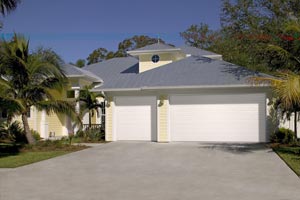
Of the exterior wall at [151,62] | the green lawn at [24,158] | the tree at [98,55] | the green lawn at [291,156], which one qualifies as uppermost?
the tree at [98,55]

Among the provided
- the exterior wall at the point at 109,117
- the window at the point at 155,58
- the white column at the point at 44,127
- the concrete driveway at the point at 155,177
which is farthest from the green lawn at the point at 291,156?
the white column at the point at 44,127

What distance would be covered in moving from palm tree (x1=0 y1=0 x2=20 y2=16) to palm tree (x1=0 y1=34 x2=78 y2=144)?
1.94 meters

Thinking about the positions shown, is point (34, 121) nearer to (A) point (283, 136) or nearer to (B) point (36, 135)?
(B) point (36, 135)

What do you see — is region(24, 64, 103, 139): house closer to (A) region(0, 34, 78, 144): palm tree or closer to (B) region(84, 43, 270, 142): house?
(B) region(84, 43, 270, 142): house

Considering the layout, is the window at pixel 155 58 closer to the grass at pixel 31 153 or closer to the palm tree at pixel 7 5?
the grass at pixel 31 153

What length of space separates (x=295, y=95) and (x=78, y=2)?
13670mm

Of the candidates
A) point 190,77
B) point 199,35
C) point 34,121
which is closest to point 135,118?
point 190,77

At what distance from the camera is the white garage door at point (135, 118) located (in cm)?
1817

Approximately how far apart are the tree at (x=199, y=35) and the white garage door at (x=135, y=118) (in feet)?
94.5

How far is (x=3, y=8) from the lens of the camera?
12.4 metres

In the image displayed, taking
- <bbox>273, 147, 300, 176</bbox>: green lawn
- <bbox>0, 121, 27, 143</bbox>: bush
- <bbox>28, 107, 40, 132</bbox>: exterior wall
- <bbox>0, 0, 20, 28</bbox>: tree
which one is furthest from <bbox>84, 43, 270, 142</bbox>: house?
<bbox>0, 0, 20, 28</bbox>: tree

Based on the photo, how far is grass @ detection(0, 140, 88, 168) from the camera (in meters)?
11.4

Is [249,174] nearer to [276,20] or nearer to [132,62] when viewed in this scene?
[276,20]

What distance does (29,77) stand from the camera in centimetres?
1494
